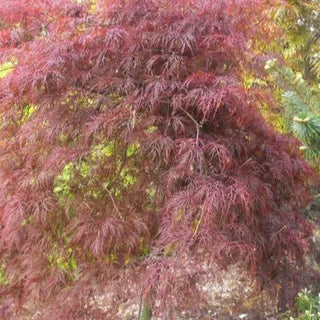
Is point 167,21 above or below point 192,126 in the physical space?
above

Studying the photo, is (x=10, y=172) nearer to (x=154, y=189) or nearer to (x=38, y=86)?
(x=38, y=86)

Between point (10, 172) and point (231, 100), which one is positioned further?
point (10, 172)

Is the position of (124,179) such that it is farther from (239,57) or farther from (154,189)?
(239,57)

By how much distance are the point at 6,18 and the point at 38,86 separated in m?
0.70

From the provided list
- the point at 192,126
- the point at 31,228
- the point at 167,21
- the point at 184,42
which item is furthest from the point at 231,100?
the point at 31,228

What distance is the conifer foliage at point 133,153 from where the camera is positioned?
78.5 inches

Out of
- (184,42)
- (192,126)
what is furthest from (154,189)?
(184,42)

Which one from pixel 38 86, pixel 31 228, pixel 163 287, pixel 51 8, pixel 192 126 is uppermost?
pixel 51 8

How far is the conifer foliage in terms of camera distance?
199 cm

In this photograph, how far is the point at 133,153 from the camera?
2254 mm

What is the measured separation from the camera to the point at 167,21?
7.05 ft

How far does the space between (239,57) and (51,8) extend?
3.96 ft

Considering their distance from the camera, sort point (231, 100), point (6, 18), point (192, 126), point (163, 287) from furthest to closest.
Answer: point (6, 18) < point (192, 126) < point (231, 100) < point (163, 287)

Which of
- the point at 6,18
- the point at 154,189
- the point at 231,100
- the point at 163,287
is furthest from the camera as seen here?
the point at 6,18
